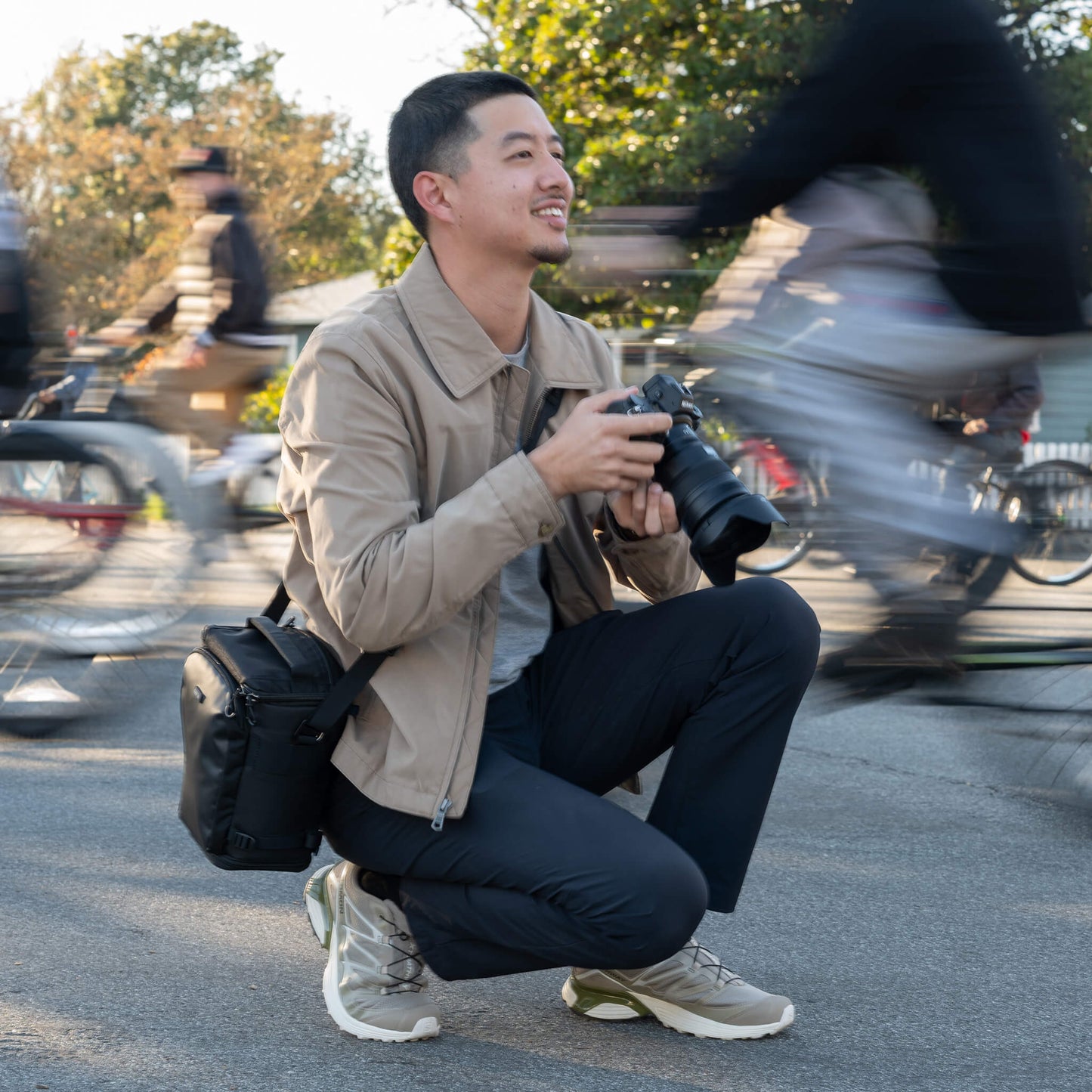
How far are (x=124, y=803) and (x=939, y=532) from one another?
214 centimetres

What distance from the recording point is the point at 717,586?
8.67 ft

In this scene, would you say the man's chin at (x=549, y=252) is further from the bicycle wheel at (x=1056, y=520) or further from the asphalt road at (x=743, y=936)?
the bicycle wheel at (x=1056, y=520)

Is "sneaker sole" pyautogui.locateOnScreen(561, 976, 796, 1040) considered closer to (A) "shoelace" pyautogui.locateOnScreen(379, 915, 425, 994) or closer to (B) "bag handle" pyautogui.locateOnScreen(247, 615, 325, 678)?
(A) "shoelace" pyautogui.locateOnScreen(379, 915, 425, 994)

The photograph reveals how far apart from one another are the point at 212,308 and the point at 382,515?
4.70 metres

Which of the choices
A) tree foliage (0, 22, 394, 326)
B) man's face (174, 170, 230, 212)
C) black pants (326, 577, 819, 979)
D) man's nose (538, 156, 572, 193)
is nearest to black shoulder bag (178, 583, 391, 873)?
black pants (326, 577, 819, 979)

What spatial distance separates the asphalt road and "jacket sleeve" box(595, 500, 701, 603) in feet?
2.41

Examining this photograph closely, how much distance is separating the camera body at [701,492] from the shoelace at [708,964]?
0.63m

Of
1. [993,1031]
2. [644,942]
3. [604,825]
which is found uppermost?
[604,825]

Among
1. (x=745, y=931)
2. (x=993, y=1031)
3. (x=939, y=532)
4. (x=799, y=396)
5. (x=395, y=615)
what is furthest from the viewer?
(x=799, y=396)

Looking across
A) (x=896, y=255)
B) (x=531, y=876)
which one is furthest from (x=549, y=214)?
(x=896, y=255)

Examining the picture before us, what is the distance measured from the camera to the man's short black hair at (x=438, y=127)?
9.18ft

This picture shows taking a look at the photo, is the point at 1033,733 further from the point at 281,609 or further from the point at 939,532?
the point at 281,609

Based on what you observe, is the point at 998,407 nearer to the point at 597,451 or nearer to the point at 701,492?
the point at 701,492

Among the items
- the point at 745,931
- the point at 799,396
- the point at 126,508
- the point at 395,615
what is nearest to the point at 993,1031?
the point at 745,931
